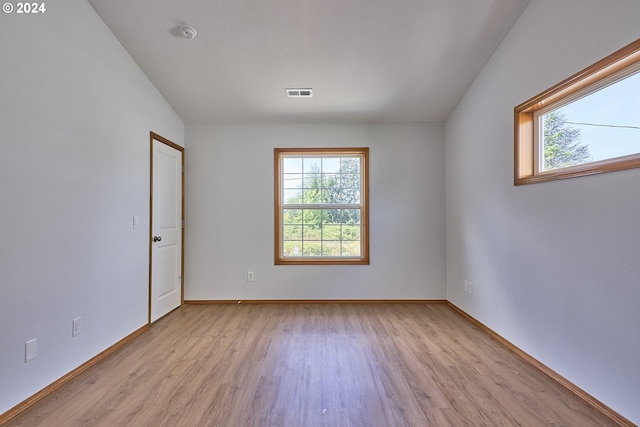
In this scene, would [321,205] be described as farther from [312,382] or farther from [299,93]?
[312,382]

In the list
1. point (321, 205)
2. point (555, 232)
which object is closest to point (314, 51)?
point (321, 205)

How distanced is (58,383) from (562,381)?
3.35 meters

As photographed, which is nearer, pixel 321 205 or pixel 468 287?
pixel 468 287

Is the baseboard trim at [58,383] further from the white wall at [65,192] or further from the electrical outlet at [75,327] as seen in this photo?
the electrical outlet at [75,327]

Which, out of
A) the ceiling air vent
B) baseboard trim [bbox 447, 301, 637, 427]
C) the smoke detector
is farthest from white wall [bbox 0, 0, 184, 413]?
baseboard trim [bbox 447, 301, 637, 427]

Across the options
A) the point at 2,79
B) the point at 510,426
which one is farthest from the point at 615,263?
the point at 2,79

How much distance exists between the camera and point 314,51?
8.19 ft

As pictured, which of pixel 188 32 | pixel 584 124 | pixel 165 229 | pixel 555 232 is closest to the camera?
pixel 584 124

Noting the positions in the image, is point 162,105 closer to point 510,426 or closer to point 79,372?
point 79,372

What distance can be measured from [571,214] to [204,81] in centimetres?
336

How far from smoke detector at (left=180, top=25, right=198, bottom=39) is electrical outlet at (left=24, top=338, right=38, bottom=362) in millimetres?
2467

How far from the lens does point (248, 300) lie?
3477 millimetres

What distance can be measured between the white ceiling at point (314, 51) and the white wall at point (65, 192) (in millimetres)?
387

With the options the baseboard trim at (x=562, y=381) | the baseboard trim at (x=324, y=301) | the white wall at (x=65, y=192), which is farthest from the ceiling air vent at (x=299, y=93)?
the baseboard trim at (x=562, y=381)
